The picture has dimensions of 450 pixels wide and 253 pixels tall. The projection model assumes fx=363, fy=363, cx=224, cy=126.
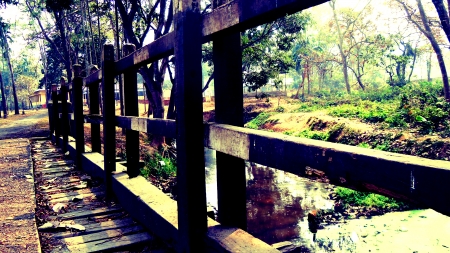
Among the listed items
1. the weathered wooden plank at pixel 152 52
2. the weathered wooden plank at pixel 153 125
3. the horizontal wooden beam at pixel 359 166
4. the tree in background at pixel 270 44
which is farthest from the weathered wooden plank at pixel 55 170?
the tree in background at pixel 270 44

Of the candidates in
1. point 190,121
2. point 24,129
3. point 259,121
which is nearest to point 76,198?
point 190,121

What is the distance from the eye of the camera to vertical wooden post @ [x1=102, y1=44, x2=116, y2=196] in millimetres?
3467

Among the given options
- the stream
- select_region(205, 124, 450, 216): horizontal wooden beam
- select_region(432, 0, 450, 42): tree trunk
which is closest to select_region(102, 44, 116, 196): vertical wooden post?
select_region(205, 124, 450, 216): horizontal wooden beam

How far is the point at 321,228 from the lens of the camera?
28.3 feet

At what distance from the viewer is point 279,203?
10523 millimetres

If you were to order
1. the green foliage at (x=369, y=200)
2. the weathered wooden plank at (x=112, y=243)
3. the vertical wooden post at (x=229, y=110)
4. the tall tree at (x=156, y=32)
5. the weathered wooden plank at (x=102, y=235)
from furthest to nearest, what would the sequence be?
the tall tree at (x=156, y=32), the green foliage at (x=369, y=200), the weathered wooden plank at (x=102, y=235), the weathered wooden plank at (x=112, y=243), the vertical wooden post at (x=229, y=110)

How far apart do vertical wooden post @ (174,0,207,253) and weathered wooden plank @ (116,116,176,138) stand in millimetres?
206

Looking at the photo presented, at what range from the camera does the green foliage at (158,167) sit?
32.3 feet

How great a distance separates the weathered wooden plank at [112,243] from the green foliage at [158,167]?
7.13 metres

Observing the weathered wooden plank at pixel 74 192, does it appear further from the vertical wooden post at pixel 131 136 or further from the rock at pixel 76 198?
the vertical wooden post at pixel 131 136

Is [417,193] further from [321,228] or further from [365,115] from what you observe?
[365,115]

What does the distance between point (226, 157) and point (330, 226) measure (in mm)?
7748

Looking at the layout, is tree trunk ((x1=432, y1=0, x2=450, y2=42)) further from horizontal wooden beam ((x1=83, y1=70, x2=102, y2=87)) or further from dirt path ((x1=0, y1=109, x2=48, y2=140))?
dirt path ((x1=0, y1=109, x2=48, y2=140))

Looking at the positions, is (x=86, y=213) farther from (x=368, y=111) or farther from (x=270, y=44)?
(x=368, y=111)
